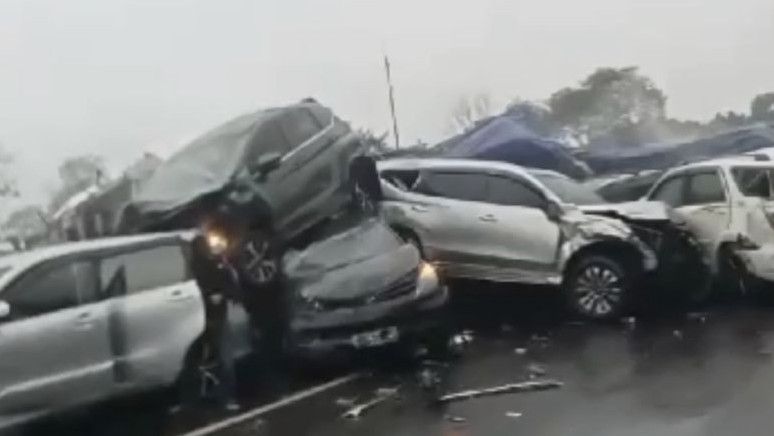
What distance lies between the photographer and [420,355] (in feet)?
24.3

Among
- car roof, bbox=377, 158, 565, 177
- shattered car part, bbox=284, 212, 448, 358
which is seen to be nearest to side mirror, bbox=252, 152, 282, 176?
shattered car part, bbox=284, 212, 448, 358

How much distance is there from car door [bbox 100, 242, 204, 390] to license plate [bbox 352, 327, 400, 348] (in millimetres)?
1049

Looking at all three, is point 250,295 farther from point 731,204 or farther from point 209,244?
point 731,204

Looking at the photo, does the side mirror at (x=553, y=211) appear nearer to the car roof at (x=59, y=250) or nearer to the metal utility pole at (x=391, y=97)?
the metal utility pole at (x=391, y=97)

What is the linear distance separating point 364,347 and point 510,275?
120 centimetres

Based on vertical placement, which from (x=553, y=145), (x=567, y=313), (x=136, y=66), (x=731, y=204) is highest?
(x=136, y=66)

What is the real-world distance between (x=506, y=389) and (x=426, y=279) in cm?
86

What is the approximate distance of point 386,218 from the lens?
760cm

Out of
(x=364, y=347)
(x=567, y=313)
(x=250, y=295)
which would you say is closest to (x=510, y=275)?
(x=567, y=313)

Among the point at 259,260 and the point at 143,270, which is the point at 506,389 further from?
the point at 143,270

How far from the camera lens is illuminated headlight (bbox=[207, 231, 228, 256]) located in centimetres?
658

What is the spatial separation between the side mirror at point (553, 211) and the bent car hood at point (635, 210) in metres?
0.14

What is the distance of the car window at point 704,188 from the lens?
8.46 metres

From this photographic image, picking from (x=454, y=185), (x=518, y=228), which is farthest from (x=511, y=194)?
(x=454, y=185)
